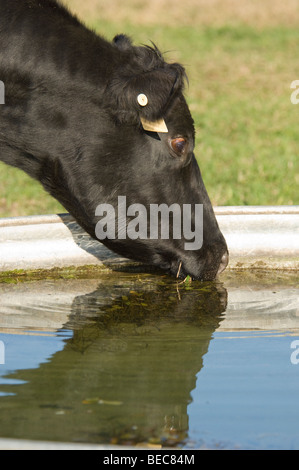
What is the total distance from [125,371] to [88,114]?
1.37 m

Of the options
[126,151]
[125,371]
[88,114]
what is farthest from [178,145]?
[125,371]

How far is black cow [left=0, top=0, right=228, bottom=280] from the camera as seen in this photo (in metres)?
4.50

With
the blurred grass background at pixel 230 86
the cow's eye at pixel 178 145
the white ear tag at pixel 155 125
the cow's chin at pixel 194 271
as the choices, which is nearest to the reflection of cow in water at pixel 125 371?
the cow's chin at pixel 194 271

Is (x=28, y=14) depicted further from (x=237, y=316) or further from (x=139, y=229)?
(x=237, y=316)

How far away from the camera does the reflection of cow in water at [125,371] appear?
339 centimetres

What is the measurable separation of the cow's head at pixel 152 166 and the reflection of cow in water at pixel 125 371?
30 cm

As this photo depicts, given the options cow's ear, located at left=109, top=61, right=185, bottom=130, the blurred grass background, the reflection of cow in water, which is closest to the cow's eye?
cow's ear, located at left=109, top=61, right=185, bottom=130

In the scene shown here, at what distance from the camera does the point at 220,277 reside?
5.59m

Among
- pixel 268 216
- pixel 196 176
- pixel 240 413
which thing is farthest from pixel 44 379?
pixel 268 216

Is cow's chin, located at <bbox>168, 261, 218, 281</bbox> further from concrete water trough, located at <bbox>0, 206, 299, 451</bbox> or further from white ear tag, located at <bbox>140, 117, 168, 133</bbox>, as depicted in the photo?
white ear tag, located at <bbox>140, 117, 168, 133</bbox>

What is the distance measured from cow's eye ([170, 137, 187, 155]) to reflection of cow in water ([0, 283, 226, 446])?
0.91 metres

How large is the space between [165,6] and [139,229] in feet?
67.5

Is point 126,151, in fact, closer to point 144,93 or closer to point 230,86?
point 144,93

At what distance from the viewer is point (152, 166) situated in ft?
A: 15.2
